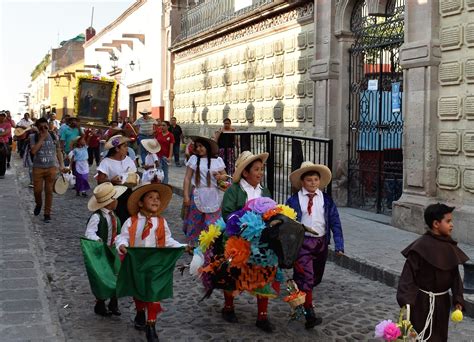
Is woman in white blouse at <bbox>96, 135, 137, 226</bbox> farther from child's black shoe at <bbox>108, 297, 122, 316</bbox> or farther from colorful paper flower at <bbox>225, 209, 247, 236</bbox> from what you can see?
colorful paper flower at <bbox>225, 209, 247, 236</bbox>

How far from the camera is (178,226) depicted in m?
10.8

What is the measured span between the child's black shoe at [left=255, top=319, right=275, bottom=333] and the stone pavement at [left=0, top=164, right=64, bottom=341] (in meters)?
1.60

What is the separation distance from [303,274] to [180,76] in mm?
19086

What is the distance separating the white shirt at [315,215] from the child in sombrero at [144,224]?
3.95 ft

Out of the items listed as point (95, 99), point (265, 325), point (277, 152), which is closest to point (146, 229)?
point (265, 325)

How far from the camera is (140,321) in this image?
537 centimetres

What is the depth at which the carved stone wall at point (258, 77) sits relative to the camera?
14.2m

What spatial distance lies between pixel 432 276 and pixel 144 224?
2265 mm

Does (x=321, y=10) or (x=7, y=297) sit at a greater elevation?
(x=321, y=10)

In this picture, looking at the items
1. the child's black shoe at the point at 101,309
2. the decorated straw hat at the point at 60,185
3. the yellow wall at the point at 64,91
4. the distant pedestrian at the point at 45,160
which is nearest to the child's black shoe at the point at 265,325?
the child's black shoe at the point at 101,309

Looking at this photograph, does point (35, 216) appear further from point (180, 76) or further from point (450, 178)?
point (180, 76)

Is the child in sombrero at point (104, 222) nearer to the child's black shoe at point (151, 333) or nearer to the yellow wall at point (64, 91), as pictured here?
the child's black shoe at point (151, 333)

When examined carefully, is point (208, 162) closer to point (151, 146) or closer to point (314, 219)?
point (314, 219)

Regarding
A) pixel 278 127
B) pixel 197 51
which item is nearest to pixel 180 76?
pixel 197 51
